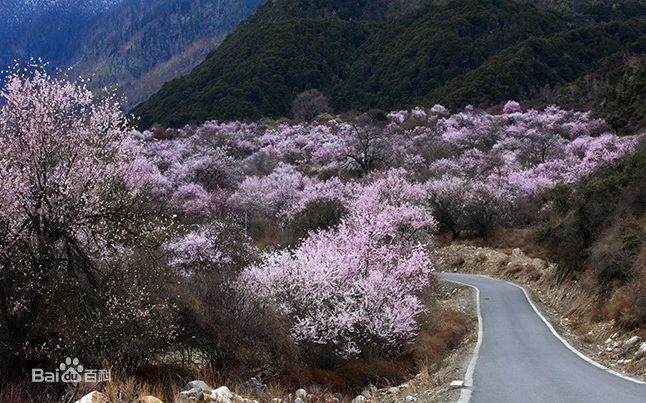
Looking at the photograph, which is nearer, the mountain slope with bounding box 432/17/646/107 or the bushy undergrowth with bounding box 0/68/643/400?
the bushy undergrowth with bounding box 0/68/643/400

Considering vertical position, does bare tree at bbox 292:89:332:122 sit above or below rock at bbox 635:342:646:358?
above

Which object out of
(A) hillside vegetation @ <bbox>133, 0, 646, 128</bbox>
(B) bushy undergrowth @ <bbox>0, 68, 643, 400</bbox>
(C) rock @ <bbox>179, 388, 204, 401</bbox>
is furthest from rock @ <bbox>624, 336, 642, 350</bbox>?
(A) hillside vegetation @ <bbox>133, 0, 646, 128</bbox>

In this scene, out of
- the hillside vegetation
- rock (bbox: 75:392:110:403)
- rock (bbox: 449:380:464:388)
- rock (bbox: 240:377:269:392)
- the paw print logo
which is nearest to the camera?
rock (bbox: 75:392:110:403)

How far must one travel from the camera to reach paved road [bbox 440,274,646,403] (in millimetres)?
10680

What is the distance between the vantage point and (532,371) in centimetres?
1372

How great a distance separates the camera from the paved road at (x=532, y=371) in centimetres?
1068

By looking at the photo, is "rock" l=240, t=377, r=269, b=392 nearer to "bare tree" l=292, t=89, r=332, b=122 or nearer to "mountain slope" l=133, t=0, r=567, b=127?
"bare tree" l=292, t=89, r=332, b=122

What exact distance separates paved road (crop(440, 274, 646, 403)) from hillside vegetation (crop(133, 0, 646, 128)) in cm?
6545

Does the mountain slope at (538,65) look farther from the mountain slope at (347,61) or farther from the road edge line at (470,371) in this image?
the road edge line at (470,371)

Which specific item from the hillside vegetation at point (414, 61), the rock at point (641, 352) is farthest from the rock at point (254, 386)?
the hillside vegetation at point (414, 61)

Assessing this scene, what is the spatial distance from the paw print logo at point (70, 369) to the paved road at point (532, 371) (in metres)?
8.32

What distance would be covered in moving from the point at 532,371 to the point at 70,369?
10416 millimetres

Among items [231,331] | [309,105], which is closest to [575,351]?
[231,331]

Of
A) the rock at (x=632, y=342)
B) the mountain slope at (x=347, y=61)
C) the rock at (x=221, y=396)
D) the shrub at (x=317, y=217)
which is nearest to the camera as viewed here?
the rock at (x=221, y=396)
